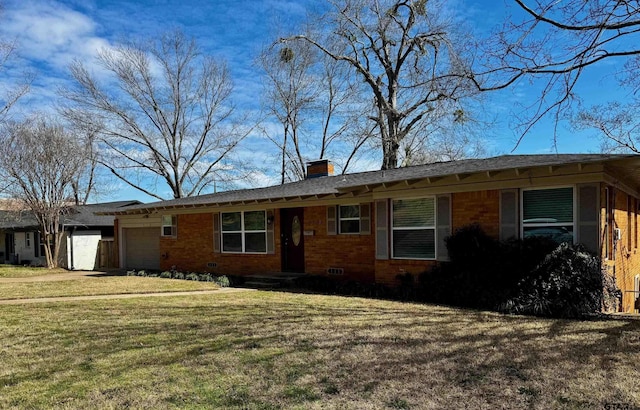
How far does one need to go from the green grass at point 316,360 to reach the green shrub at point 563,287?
64 centimetres

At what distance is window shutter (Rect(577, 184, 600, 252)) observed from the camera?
827cm

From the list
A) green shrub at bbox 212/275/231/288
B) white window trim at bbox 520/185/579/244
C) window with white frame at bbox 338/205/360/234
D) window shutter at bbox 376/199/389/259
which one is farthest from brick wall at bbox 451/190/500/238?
green shrub at bbox 212/275/231/288

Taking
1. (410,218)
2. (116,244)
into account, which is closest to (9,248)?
(116,244)

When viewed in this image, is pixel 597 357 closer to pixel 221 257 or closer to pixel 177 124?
pixel 221 257

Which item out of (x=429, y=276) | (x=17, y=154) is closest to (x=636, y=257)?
(x=429, y=276)

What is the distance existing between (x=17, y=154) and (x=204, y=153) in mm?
12898

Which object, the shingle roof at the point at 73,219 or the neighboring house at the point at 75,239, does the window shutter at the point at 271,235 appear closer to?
the shingle roof at the point at 73,219

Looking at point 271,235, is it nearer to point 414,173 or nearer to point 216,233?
point 216,233

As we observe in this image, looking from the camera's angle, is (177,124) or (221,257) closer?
(221,257)

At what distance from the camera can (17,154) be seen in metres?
20.0

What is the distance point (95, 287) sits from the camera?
12633 mm

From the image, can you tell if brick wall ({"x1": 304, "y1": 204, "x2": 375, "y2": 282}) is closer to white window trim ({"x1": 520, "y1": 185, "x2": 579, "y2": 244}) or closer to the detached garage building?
white window trim ({"x1": 520, "y1": 185, "x2": 579, "y2": 244})

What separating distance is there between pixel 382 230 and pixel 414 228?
0.82 m

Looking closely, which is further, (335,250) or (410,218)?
(335,250)
